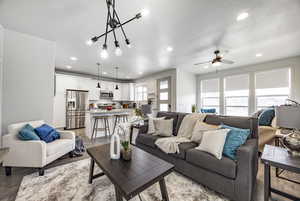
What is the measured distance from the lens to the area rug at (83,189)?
1.63m

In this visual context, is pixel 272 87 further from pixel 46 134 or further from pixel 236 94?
pixel 46 134

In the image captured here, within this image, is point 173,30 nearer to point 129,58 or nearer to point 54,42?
point 129,58

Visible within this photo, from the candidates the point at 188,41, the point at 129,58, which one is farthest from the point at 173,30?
the point at 129,58

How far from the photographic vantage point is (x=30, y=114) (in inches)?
118

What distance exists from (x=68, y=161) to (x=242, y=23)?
453 centimetres

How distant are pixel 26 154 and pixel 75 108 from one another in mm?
4313

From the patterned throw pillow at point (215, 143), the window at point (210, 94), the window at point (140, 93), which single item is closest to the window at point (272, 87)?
the window at point (210, 94)

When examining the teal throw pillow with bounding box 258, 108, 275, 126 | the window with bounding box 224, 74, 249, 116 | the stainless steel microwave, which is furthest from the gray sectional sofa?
the stainless steel microwave

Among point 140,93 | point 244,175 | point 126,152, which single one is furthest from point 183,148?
point 140,93

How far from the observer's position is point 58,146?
2.43 meters

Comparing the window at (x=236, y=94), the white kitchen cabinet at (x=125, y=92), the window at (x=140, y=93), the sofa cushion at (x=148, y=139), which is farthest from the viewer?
the white kitchen cabinet at (x=125, y=92)

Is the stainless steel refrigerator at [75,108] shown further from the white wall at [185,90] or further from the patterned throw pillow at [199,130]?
the patterned throw pillow at [199,130]

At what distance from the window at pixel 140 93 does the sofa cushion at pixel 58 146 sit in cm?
506

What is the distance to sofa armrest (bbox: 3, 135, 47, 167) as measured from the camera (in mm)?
2102
